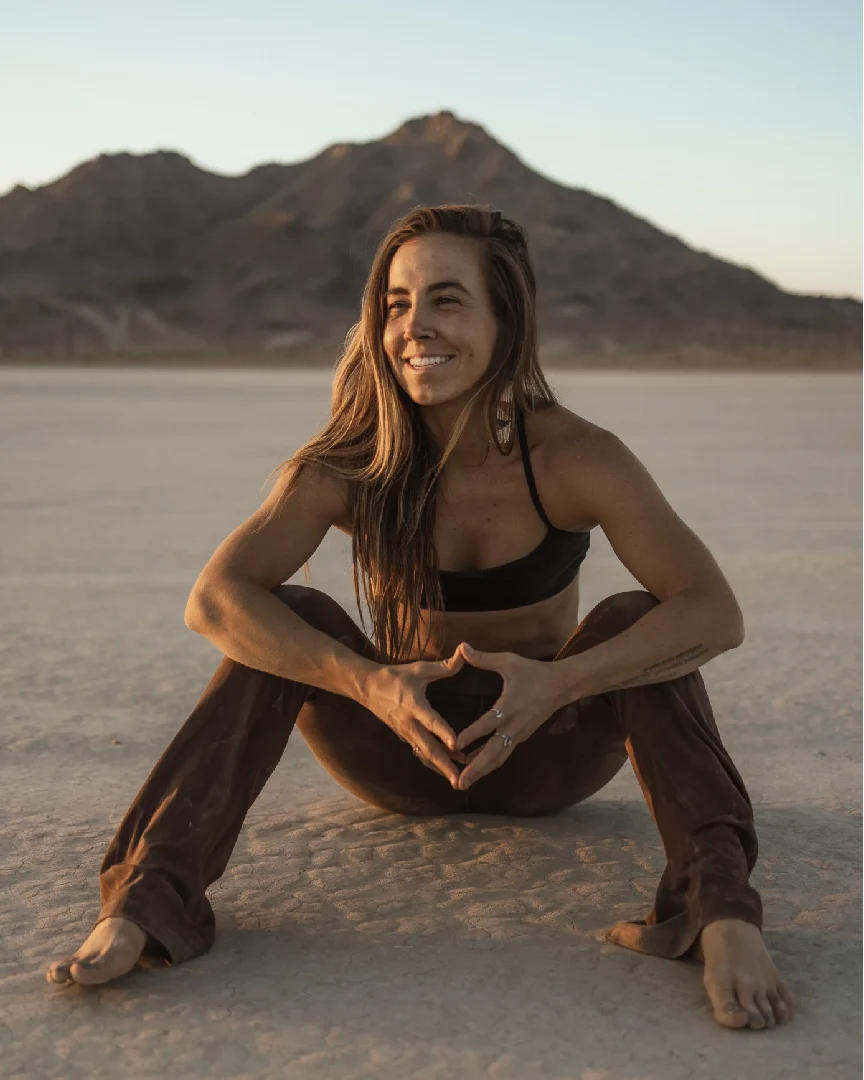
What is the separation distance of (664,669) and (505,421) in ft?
2.28

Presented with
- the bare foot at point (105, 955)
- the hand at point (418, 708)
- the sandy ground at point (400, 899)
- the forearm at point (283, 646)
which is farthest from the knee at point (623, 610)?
the bare foot at point (105, 955)

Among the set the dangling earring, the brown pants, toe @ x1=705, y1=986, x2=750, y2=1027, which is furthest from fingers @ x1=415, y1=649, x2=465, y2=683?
toe @ x1=705, y1=986, x2=750, y2=1027

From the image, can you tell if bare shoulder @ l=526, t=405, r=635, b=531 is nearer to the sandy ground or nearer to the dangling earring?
the dangling earring

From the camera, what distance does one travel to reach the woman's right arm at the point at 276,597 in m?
3.08

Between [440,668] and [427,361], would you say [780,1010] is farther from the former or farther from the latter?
[427,361]

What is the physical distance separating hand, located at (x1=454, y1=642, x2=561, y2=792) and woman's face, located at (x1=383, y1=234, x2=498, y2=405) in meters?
0.65

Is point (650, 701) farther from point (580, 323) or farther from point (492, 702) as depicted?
point (580, 323)

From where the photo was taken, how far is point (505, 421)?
343 centimetres

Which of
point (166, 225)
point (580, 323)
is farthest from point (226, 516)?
point (166, 225)

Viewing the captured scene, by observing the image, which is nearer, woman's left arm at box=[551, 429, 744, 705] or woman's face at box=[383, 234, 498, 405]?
woman's left arm at box=[551, 429, 744, 705]

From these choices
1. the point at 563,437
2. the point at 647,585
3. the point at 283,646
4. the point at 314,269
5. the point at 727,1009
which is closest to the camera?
the point at 727,1009

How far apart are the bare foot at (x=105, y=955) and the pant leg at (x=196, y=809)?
24 mm

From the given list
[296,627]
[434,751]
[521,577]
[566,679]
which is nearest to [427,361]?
[521,577]

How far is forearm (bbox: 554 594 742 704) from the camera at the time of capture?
119 inches
